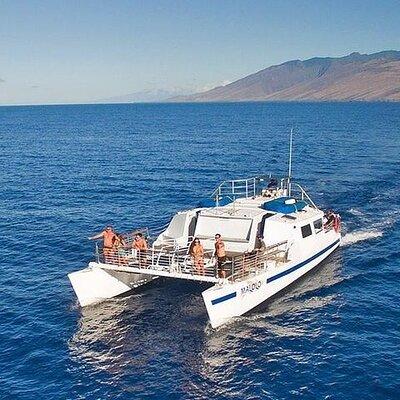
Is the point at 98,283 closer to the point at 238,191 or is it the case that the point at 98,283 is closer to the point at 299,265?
the point at 299,265

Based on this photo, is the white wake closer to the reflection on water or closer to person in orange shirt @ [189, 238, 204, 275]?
the reflection on water

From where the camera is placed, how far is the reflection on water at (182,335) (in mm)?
22000

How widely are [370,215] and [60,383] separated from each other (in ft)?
104

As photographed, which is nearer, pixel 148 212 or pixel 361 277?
pixel 361 277

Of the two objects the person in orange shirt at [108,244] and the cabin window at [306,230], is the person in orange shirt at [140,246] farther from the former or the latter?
the cabin window at [306,230]

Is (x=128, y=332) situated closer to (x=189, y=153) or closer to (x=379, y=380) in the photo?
(x=379, y=380)

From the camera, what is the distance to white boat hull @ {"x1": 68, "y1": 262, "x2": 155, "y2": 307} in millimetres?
27453

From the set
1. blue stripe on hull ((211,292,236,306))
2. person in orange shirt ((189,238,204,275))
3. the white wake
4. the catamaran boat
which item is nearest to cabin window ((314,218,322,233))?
the catamaran boat

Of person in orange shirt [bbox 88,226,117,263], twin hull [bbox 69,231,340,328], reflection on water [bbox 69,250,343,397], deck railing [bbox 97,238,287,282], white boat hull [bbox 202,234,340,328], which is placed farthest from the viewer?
person in orange shirt [bbox 88,226,117,263]

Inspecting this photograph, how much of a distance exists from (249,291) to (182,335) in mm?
4135

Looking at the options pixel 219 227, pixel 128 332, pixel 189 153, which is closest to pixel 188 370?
pixel 128 332

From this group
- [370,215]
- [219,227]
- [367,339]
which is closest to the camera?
[367,339]

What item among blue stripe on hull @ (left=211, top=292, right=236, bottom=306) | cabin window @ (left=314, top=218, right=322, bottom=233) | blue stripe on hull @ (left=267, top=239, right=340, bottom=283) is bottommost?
blue stripe on hull @ (left=267, top=239, right=340, bottom=283)

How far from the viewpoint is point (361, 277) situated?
105 feet
